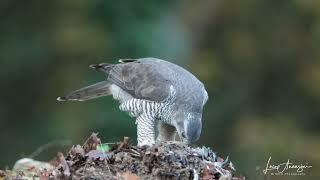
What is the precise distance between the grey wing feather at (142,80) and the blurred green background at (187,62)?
5311 millimetres

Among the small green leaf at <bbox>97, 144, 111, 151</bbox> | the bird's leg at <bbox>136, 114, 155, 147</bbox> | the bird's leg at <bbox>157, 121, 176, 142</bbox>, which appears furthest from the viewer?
the bird's leg at <bbox>157, 121, 176, 142</bbox>

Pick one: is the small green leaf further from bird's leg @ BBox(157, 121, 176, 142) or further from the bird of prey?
bird's leg @ BBox(157, 121, 176, 142)

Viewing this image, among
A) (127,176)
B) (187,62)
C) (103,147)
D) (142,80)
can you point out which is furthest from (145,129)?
(187,62)

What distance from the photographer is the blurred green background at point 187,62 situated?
1652 cm

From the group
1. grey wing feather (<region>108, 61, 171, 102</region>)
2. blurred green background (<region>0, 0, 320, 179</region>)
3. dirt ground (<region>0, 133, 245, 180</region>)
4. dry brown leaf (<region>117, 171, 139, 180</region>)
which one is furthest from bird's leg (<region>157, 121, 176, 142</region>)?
blurred green background (<region>0, 0, 320, 179</region>)

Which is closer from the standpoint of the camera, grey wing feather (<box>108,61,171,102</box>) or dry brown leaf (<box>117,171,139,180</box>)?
dry brown leaf (<box>117,171,139,180</box>)

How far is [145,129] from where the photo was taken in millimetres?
8680

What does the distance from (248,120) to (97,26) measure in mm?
3165

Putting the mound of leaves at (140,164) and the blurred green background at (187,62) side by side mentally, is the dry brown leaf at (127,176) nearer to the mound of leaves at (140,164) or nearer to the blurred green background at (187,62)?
the mound of leaves at (140,164)

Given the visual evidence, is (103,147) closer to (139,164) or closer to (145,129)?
(139,164)

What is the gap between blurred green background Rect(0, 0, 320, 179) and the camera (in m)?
16.5

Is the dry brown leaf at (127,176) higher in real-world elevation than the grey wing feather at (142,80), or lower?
lower

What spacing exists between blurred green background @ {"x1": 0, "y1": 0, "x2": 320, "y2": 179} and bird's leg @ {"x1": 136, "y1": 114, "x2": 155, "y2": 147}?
240 inches

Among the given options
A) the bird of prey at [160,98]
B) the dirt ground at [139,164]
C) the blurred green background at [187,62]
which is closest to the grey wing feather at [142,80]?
the bird of prey at [160,98]
